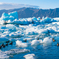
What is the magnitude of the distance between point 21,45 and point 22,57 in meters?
2.56

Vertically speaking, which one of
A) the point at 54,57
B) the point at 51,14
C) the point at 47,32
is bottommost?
the point at 54,57

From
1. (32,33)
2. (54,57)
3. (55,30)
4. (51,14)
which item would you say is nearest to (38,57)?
(54,57)

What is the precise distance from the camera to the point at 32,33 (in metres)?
13.3

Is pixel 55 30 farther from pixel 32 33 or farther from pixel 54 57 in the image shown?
pixel 54 57

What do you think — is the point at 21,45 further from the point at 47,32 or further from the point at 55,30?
the point at 55,30

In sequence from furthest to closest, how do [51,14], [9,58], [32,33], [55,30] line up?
[51,14] → [55,30] → [32,33] → [9,58]

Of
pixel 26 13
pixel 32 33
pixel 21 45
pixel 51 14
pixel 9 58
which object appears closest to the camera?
pixel 9 58

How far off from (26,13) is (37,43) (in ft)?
252

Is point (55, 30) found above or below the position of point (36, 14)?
below

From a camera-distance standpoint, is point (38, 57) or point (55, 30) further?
point (55, 30)

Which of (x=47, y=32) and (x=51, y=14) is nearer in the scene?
(x=47, y=32)

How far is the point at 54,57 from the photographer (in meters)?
5.65

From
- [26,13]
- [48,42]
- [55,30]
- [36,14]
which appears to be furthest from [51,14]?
[48,42]

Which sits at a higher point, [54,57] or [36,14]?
[36,14]
